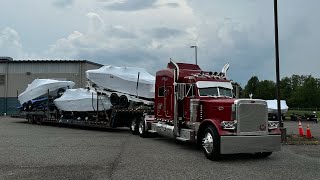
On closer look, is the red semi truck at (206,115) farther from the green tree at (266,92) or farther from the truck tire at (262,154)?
the green tree at (266,92)

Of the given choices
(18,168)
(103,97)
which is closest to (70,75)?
(103,97)

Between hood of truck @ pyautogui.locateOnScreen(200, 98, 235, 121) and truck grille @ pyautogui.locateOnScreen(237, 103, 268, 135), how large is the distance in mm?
405

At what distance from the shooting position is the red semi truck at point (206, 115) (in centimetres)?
1241

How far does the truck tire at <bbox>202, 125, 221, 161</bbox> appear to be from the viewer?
12227 millimetres

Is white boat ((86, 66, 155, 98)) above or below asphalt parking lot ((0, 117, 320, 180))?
above

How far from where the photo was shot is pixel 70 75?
56.2 m

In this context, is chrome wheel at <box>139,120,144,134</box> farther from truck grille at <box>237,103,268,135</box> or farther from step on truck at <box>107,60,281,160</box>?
truck grille at <box>237,103,268,135</box>

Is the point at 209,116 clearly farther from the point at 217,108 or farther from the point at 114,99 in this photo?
the point at 114,99

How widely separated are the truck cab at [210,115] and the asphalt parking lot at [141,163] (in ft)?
1.63

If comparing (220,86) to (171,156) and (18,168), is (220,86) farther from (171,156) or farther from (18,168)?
(18,168)

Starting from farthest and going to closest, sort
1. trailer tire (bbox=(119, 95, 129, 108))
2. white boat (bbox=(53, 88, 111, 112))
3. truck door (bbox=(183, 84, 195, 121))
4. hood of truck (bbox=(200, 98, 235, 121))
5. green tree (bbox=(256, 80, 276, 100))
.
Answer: green tree (bbox=(256, 80, 276, 100))
white boat (bbox=(53, 88, 111, 112))
trailer tire (bbox=(119, 95, 129, 108))
truck door (bbox=(183, 84, 195, 121))
hood of truck (bbox=(200, 98, 235, 121))

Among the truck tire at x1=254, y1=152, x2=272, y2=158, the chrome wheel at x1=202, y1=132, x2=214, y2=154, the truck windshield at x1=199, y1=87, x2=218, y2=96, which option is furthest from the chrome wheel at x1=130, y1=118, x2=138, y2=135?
the truck tire at x1=254, y1=152, x2=272, y2=158

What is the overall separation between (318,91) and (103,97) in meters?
83.2

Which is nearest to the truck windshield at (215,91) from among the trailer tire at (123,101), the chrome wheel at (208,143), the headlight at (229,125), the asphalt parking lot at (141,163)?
the asphalt parking lot at (141,163)
